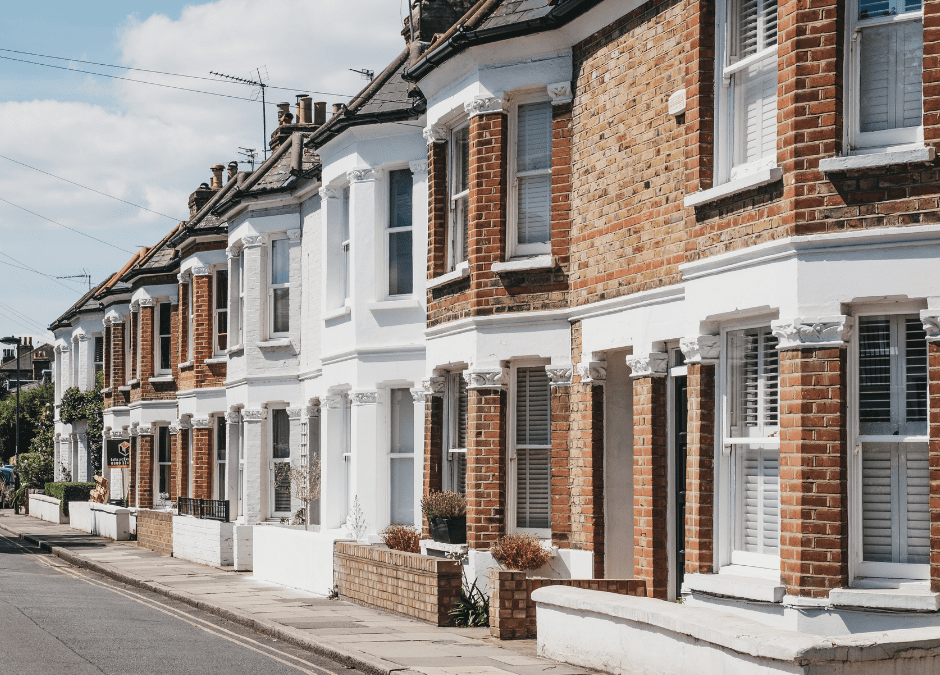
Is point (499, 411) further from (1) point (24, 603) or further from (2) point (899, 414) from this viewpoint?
(1) point (24, 603)

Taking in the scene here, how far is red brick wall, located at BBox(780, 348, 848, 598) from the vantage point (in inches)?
373

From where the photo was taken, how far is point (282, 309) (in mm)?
24984

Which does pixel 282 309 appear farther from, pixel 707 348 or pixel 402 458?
pixel 707 348

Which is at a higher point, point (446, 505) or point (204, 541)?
point (446, 505)

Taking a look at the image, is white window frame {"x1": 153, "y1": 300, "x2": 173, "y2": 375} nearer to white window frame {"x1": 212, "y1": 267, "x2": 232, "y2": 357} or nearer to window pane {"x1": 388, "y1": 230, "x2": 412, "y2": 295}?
white window frame {"x1": 212, "y1": 267, "x2": 232, "y2": 357}

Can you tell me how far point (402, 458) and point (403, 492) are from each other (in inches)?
19.7

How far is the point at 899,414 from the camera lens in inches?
376

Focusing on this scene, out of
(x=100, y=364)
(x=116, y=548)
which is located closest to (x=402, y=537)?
(x=116, y=548)

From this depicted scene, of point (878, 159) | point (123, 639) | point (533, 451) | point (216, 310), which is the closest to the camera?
point (878, 159)

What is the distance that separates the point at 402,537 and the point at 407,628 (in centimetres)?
251

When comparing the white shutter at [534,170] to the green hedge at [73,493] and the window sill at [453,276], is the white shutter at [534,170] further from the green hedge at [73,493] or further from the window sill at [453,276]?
the green hedge at [73,493]

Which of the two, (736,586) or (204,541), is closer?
(736,586)

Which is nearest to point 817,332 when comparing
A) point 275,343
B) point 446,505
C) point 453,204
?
point 446,505

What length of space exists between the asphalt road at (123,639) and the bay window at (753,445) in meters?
4.27
